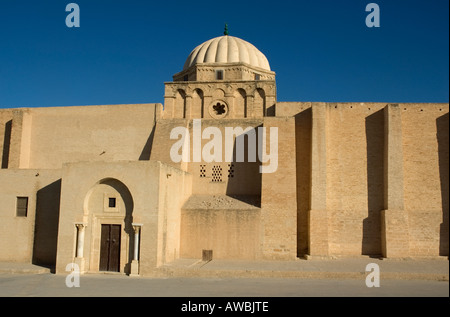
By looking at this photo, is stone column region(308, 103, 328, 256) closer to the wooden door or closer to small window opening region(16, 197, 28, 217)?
the wooden door

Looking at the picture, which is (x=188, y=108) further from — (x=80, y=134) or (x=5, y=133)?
(x=5, y=133)

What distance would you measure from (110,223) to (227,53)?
12973 mm

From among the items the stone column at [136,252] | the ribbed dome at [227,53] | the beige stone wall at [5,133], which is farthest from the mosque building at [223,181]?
the ribbed dome at [227,53]

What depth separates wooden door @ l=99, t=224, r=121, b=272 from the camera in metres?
14.7

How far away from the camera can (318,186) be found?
59.4 ft

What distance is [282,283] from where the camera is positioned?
12.6 m

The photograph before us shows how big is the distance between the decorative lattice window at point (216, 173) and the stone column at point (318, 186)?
163 inches

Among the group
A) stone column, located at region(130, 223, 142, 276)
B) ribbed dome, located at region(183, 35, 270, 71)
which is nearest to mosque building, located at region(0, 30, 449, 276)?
stone column, located at region(130, 223, 142, 276)

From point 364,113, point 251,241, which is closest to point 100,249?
point 251,241

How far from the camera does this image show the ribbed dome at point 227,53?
78.7 ft

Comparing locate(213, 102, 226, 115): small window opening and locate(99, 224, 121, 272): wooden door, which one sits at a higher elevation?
locate(213, 102, 226, 115): small window opening

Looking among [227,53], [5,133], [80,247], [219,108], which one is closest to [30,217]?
[80,247]

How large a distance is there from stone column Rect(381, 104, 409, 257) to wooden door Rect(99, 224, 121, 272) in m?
10.5
